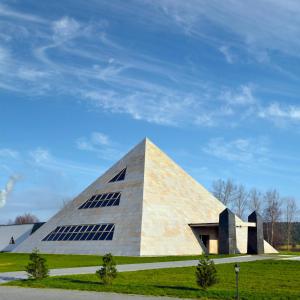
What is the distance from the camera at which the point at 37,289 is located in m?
18.1

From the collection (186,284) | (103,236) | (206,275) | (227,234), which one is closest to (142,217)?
(103,236)

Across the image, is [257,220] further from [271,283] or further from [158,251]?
[271,283]

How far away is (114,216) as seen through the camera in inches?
1745

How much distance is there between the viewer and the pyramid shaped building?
41.4 m

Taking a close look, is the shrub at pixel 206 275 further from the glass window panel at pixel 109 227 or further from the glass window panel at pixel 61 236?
the glass window panel at pixel 61 236

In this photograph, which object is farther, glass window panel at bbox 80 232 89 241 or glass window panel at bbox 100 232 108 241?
glass window panel at bbox 80 232 89 241

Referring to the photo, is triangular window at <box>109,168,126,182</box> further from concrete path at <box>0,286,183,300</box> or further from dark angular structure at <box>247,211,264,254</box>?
concrete path at <box>0,286,183,300</box>

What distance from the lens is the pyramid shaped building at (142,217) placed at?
→ 41375 millimetres

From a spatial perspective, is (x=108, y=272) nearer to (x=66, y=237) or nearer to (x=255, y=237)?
(x=66, y=237)

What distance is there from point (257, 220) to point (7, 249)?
35590 mm

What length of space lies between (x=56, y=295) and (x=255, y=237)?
32532 mm

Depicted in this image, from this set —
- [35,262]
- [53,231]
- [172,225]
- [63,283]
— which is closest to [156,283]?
[63,283]

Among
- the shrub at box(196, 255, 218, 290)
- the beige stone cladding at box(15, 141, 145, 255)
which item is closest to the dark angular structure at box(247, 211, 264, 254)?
the beige stone cladding at box(15, 141, 145, 255)

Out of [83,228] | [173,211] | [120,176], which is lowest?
[83,228]
